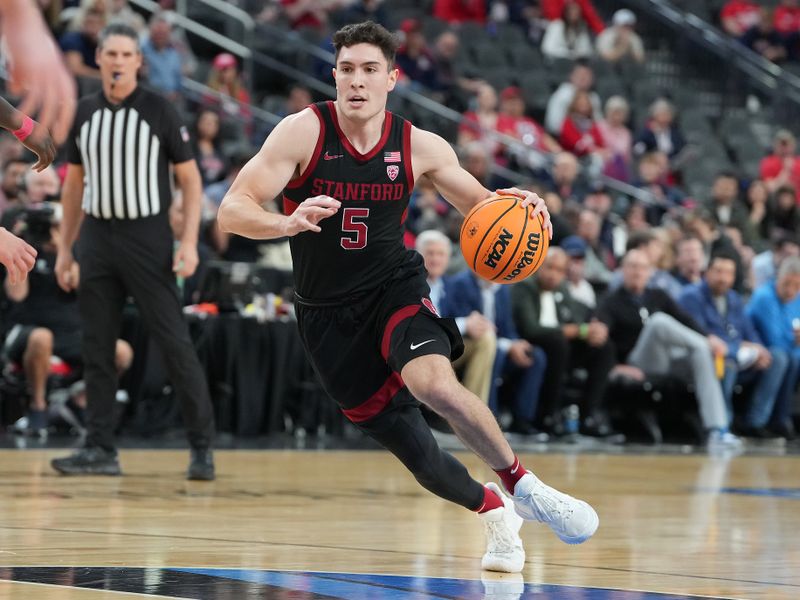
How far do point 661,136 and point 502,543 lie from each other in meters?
12.6

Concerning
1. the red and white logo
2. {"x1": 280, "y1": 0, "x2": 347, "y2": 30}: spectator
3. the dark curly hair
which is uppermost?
{"x1": 280, "y1": 0, "x2": 347, "y2": 30}: spectator

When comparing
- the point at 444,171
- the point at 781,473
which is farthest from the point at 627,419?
the point at 444,171

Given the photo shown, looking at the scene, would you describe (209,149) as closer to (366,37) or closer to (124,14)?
(124,14)

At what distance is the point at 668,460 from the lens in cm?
1015

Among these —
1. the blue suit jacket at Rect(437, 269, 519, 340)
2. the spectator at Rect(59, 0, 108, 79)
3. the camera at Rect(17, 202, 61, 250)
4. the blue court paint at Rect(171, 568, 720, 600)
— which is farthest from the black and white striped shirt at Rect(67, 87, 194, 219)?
the spectator at Rect(59, 0, 108, 79)

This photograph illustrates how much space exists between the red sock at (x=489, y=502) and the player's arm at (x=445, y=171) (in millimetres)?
900

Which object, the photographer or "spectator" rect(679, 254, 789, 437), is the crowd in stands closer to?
"spectator" rect(679, 254, 789, 437)

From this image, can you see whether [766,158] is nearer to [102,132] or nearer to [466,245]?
[102,132]

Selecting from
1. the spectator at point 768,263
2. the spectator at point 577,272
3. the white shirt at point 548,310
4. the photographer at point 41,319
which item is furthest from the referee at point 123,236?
the spectator at point 768,263

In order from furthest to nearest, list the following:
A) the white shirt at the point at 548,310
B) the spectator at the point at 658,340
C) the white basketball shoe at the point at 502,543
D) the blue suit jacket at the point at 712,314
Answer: the blue suit jacket at the point at 712,314 < the spectator at the point at 658,340 < the white shirt at the point at 548,310 < the white basketball shoe at the point at 502,543

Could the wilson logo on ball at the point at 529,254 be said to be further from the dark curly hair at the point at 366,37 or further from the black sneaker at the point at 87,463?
the black sneaker at the point at 87,463

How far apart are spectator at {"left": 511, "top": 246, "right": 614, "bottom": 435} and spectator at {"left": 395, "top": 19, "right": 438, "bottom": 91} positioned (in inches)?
167

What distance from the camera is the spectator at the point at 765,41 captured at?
19812 millimetres

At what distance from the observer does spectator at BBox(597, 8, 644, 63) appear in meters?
18.4
